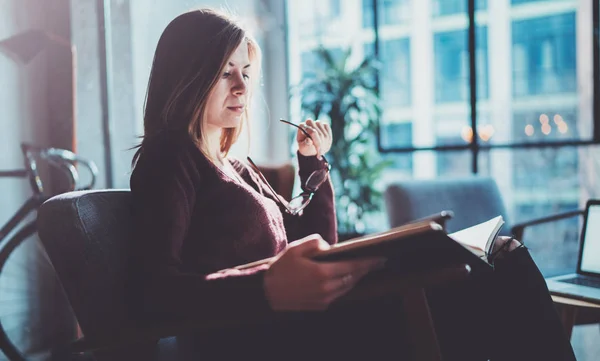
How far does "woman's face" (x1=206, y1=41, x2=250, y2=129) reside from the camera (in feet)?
4.07

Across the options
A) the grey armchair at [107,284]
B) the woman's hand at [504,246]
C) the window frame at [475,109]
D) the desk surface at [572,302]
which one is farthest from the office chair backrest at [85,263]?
the window frame at [475,109]

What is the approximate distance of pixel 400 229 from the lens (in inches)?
31.9

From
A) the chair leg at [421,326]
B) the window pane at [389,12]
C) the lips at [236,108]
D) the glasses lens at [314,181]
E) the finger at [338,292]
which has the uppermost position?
the window pane at [389,12]

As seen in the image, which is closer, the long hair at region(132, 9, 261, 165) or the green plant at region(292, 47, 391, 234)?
the long hair at region(132, 9, 261, 165)

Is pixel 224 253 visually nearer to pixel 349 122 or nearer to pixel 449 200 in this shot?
pixel 449 200

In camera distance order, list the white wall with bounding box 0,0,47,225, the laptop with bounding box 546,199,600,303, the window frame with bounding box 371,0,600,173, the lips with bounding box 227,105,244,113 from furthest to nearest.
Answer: the window frame with bounding box 371,0,600,173, the white wall with bounding box 0,0,47,225, the laptop with bounding box 546,199,600,303, the lips with bounding box 227,105,244,113

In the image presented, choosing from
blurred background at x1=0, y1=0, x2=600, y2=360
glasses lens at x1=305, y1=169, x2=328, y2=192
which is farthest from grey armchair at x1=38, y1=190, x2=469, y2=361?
blurred background at x1=0, y1=0, x2=600, y2=360

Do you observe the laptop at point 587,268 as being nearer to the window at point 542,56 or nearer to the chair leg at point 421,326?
the chair leg at point 421,326

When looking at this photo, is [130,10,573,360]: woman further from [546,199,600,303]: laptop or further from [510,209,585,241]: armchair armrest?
[510,209,585,241]: armchair armrest

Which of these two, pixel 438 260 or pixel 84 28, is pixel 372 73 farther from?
pixel 438 260

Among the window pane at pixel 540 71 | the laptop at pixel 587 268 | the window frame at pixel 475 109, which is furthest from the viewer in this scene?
the window pane at pixel 540 71

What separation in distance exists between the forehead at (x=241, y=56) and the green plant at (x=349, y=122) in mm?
2321

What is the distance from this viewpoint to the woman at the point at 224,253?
88cm

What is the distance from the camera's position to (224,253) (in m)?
1.12
